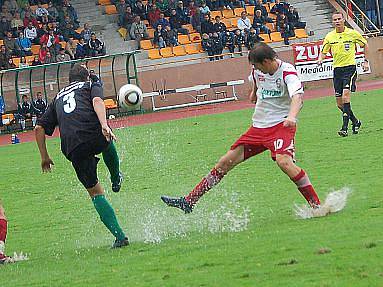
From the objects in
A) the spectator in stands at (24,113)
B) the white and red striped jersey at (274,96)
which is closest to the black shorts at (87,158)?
the white and red striped jersey at (274,96)

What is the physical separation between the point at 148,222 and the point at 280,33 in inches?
1145

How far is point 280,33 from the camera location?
38.6 m

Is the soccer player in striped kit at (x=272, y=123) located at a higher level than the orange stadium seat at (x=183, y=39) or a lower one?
higher

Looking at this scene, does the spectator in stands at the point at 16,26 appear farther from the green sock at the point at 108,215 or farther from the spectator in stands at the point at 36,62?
the green sock at the point at 108,215

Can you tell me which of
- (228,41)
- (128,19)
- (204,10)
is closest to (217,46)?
(228,41)

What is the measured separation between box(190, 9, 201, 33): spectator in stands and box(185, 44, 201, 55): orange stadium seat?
3.25 feet

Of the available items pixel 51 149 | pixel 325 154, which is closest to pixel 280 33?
pixel 51 149

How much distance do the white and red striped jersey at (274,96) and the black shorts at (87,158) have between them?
161 centimetres

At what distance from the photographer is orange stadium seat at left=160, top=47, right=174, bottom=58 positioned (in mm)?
36688

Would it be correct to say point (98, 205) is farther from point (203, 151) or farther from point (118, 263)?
point (203, 151)

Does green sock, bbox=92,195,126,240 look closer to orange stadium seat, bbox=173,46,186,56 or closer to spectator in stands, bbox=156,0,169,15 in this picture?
orange stadium seat, bbox=173,46,186,56

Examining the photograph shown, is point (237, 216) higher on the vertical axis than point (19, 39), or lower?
higher

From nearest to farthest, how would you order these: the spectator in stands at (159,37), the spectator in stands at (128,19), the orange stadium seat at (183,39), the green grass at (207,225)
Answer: the green grass at (207,225), the spectator in stands at (159,37), the orange stadium seat at (183,39), the spectator in stands at (128,19)

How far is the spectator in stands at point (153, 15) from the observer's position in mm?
38312
